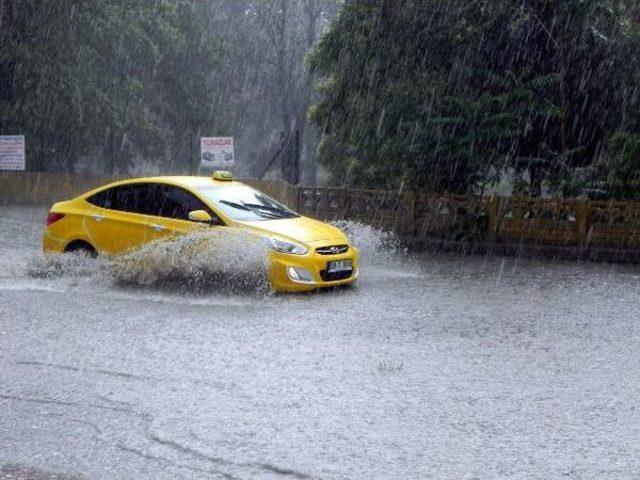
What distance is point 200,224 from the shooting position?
42.5ft

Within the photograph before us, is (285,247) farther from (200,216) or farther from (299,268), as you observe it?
(200,216)

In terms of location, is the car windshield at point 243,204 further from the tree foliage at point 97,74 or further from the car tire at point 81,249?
the tree foliage at point 97,74

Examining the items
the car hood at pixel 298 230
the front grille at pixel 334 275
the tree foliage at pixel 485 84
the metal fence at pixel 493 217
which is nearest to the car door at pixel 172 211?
the car hood at pixel 298 230

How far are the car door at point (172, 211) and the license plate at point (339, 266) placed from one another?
163 centimetres

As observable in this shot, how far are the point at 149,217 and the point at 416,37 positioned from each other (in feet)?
35.5

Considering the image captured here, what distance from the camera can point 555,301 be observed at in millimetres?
12781

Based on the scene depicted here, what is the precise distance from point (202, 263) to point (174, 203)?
135cm

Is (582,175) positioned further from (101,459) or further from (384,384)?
(101,459)

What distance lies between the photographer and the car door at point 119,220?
1338 cm

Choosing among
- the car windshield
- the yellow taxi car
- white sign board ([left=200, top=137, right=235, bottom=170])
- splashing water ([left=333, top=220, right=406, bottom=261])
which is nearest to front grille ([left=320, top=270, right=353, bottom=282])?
the yellow taxi car

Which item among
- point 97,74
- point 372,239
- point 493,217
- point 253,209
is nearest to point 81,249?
point 253,209

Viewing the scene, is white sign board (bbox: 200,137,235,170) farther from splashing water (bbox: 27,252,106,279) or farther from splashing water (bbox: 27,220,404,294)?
splashing water (bbox: 27,220,404,294)

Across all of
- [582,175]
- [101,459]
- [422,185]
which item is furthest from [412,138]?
[101,459]

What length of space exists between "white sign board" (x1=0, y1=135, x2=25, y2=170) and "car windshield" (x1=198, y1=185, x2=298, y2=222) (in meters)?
19.0
